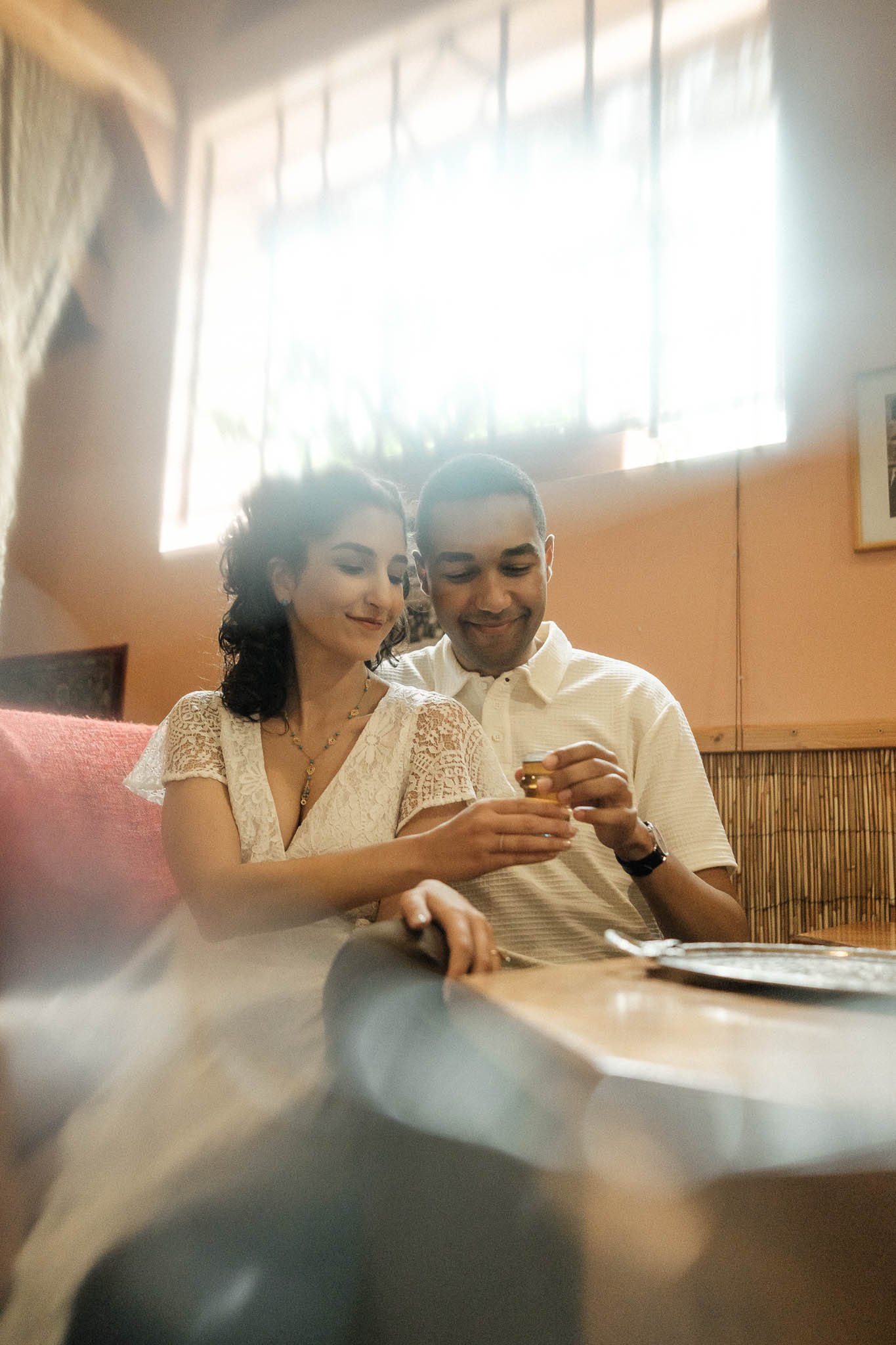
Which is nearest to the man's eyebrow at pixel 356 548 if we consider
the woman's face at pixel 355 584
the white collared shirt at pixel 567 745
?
the woman's face at pixel 355 584

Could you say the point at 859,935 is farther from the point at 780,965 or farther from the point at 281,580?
the point at 281,580

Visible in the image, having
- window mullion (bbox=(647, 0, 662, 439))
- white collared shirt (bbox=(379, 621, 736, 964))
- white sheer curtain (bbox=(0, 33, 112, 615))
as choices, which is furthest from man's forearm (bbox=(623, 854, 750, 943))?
white sheer curtain (bbox=(0, 33, 112, 615))

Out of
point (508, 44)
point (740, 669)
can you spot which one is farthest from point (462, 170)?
point (740, 669)

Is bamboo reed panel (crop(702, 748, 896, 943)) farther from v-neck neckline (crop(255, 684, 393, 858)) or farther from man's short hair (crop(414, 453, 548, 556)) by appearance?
v-neck neckline (crop(255, 684, 393, 858))

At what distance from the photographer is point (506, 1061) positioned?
1.97 feet

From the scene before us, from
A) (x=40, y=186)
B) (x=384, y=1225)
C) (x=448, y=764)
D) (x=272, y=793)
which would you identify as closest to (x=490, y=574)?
(x=448, y=764)

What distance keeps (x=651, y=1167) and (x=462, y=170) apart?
297cm

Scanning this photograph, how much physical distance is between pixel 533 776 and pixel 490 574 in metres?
0.63

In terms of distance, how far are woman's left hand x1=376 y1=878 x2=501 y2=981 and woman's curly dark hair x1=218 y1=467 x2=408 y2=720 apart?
661 mm

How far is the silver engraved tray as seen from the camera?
2.14 feet

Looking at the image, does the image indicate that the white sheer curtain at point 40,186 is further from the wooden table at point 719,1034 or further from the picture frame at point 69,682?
the wooden table at point 719,1034

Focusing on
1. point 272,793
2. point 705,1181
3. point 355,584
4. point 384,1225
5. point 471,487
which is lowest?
point 384,1225

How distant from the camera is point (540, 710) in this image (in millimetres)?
1620

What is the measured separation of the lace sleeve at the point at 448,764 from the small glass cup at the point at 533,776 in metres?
0.32
